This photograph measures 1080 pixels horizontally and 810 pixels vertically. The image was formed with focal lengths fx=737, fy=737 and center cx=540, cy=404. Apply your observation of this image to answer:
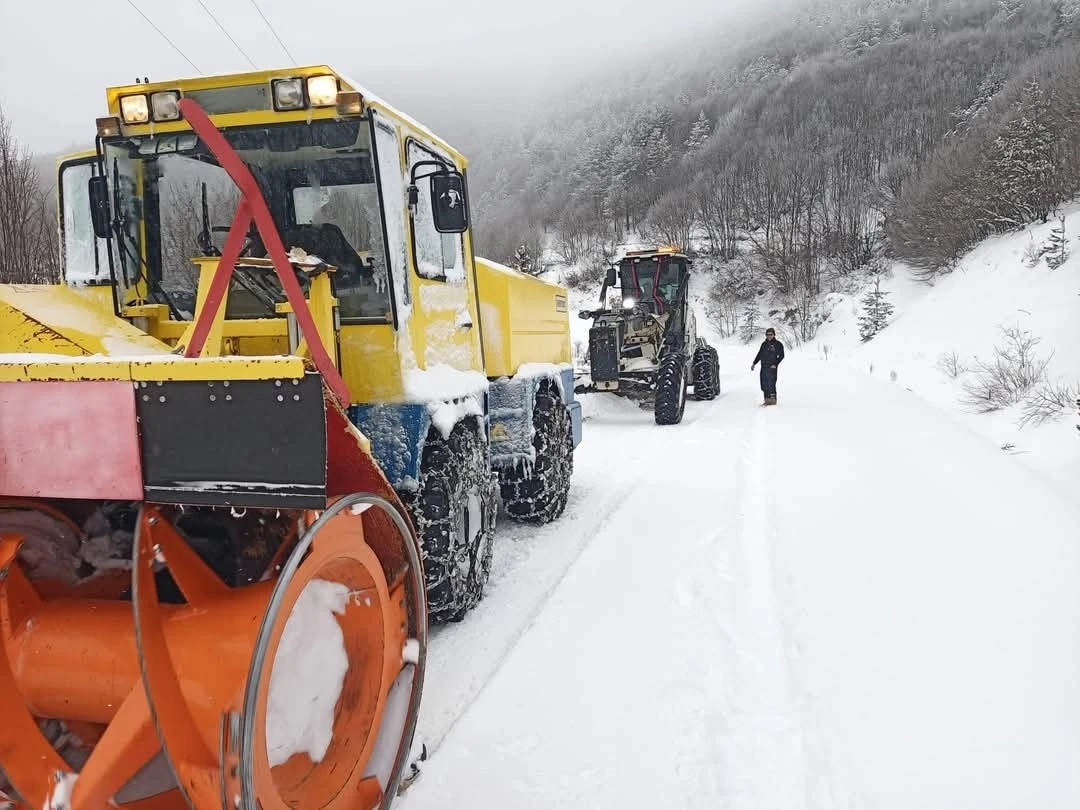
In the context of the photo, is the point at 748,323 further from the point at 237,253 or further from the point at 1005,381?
the point at 237,253

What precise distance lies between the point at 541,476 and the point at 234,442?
3817mm

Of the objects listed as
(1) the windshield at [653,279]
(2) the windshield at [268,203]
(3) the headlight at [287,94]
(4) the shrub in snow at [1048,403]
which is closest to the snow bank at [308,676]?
(2) the windshield at [268,203]

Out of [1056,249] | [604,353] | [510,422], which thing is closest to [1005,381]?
[604,353]

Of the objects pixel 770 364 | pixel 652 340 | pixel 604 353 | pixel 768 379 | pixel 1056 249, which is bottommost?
pixel 768 379

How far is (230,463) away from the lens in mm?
1735

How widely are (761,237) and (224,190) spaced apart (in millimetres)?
45812

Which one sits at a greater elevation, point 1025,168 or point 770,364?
point 1025,168

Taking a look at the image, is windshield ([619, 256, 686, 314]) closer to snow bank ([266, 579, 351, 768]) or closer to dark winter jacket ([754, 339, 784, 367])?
dark winter jacket ([754, 339, 784, 367])

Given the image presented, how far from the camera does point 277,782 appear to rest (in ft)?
6.34

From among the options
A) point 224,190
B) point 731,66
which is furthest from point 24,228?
point 731,66

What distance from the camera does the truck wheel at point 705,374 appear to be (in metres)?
14.0

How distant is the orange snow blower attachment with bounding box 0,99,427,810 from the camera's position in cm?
170

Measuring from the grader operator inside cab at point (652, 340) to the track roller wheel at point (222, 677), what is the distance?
906 cm

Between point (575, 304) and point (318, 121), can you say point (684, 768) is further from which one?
point (575, 304)
